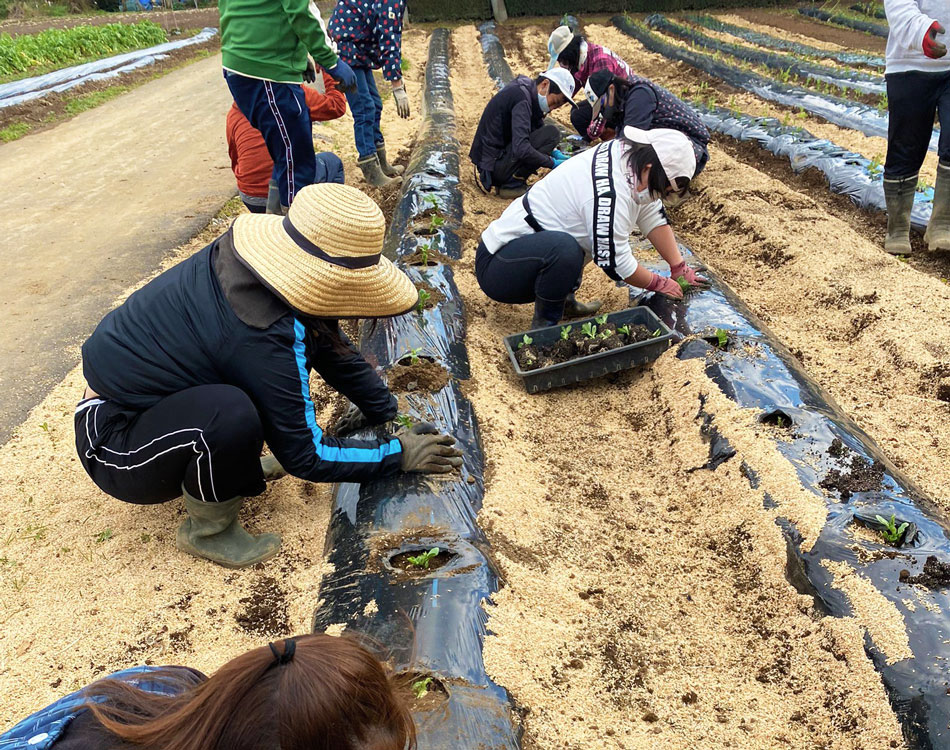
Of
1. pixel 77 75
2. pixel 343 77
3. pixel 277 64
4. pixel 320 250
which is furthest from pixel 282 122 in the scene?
pixel 77 75

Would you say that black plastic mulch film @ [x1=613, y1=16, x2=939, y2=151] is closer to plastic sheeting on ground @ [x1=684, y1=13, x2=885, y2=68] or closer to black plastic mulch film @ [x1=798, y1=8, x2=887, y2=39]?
plastic sheeting on ground @ [x1=684, y1=13, x2=885, y2=68]

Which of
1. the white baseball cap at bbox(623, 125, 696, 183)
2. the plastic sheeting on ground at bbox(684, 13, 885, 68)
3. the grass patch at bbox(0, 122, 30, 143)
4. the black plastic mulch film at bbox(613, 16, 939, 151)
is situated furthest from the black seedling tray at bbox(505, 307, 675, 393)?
the plastic sheeting on ground at bbox(684, 13, 885, 68)

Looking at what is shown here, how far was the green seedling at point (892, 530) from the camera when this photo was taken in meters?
2.03

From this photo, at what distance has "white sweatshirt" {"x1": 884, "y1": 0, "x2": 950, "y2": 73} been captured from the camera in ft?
12.7

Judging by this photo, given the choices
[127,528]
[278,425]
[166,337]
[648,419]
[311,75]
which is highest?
[311,75]

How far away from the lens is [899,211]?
4.36 metres

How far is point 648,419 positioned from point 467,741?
6.15ft

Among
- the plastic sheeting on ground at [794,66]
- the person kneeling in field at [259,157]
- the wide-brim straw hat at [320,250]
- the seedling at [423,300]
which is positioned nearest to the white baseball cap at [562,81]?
the person kneeling in field at [259,157]

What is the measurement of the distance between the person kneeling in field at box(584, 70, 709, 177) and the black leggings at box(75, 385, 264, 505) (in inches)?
148

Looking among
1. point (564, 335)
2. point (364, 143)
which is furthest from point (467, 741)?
point (364, 143)

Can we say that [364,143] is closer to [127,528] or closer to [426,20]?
[127,528]

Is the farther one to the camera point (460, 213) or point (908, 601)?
point (460, 213)

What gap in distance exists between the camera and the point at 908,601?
185 centimetres

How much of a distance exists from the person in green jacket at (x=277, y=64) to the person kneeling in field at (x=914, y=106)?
128 inches
